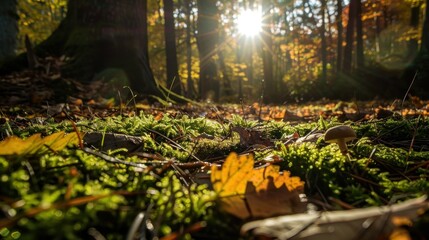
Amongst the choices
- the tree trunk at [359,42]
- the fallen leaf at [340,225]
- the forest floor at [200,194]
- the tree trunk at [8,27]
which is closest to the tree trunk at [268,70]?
the tree trunk at [359,42]

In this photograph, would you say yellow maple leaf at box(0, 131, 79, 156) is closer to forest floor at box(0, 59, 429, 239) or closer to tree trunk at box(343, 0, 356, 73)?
forest floor at box(0, 59, 429, 239)

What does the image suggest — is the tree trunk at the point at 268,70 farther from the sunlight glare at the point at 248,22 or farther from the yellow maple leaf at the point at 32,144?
the yellow maple leaf at the point at 32,144

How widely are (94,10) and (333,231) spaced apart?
6.53m

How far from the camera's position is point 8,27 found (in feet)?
32.3

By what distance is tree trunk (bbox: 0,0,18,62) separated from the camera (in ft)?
31.4

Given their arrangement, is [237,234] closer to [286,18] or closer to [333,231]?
[333,231]

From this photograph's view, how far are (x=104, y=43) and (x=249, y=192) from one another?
5964 mm

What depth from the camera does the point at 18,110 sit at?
11.9ft

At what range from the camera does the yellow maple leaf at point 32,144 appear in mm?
949

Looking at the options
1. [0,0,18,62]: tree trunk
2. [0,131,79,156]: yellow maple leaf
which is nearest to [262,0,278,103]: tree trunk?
[0,0,18,62]: tree trunk

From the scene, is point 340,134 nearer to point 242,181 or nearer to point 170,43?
point 242,181

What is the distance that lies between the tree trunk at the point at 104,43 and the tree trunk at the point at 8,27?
4.20 metres

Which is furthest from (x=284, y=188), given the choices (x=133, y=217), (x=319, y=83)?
(x=319, y=83)

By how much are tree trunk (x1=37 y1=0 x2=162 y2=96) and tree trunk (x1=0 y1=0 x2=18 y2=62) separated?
13.8ft
